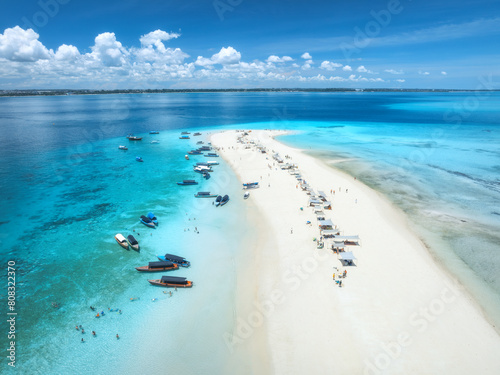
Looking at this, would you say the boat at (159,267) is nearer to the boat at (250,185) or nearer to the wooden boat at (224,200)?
the wooden boat at (224,200)

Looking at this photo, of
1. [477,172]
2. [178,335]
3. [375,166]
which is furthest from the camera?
[375,166]

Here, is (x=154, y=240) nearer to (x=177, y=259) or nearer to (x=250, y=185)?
(x=177, y=259)

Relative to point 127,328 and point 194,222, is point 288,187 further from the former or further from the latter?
point 127,328

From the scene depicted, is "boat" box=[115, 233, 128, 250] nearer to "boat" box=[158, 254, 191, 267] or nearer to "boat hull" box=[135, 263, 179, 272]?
"boat hull" box=[135, 263, 179, 272]

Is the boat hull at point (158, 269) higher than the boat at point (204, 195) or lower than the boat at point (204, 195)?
lower

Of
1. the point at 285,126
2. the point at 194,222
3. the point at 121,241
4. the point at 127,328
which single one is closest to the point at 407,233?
the point at 194,222

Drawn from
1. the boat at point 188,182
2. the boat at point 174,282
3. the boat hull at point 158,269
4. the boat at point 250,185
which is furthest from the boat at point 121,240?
the boat at point 250,185

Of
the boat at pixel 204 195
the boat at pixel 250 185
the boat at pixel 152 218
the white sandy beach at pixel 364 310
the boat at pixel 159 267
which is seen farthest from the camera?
the boat at pixel 250 185

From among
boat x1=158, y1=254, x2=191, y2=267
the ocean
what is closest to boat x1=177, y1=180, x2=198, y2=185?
the ocean

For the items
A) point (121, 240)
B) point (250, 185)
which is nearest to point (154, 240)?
point (121, 240)
